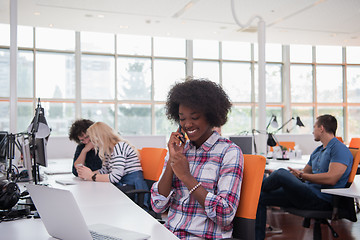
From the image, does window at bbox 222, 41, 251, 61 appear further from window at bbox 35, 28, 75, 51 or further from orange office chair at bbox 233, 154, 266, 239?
orange office chair at bbox 233, 154, 266, 239

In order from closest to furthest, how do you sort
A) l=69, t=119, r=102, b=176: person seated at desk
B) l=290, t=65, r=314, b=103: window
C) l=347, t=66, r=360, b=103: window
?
l=69, t=119, r=102, b=176: person seated at desk, l=290, t=65, r=314, b=103: window, l=347, t=66, r=360, b=103: window

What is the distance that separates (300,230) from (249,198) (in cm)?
258

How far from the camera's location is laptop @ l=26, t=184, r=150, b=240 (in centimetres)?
118

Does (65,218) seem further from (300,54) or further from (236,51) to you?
(300,54)

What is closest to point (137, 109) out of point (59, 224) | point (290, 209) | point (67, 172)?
point (67, 172)

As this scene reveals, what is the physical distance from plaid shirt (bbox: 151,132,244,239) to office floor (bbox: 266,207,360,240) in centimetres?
219

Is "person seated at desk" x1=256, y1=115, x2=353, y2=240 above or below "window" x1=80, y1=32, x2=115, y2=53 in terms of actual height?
below

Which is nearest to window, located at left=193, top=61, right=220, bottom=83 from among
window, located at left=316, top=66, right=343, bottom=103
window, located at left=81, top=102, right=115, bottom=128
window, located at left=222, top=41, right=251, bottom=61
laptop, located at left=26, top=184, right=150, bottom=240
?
window, located at left=222, top=41, right=251, bottom=61

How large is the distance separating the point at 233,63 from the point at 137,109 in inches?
140

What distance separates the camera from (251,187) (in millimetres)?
1691

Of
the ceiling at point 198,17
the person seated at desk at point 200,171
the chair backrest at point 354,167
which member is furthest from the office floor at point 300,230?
the ceiling at point 198,17

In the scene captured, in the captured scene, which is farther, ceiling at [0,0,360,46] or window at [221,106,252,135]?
window at [221,106,252,135]

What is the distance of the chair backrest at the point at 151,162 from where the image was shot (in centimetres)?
301

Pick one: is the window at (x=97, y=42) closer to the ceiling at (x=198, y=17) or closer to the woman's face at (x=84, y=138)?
the ceiling at (x=198, y=17)
